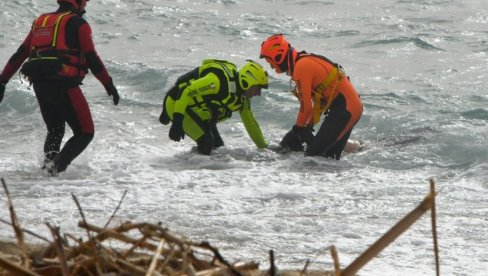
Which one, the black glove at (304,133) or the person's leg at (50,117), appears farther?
the black glove at (304,133)

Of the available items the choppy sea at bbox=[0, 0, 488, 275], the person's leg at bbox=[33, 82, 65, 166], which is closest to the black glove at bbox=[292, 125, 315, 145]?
the choppy sea at bbox=[0, 0, 488, 275]

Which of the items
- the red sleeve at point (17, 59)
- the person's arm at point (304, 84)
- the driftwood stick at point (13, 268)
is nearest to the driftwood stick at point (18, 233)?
the driftwood stick at point (13, 268)

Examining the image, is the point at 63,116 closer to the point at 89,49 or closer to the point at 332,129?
the point at 89,49

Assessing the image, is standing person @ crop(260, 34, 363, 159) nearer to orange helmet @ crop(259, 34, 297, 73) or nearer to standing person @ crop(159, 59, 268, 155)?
orange helmet @ crop(259, 34, 297, 73)

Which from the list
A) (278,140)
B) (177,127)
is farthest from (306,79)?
(278,140)

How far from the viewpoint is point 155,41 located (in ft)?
64.3

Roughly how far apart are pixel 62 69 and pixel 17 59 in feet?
2.66

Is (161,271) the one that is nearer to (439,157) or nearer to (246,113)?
(246,113)

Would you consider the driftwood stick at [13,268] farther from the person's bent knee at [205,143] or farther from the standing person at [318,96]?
the person's bent knee at [205,143]

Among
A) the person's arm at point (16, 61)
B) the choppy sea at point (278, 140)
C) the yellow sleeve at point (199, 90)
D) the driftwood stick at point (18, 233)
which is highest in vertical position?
the driftwood stick at point (18, 233)

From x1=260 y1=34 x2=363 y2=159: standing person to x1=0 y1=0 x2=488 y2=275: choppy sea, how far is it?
10.2 inches

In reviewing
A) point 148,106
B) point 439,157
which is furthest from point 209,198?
point 148,106

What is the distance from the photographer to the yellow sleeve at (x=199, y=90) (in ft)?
35.0

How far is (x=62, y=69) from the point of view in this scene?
357 inches
